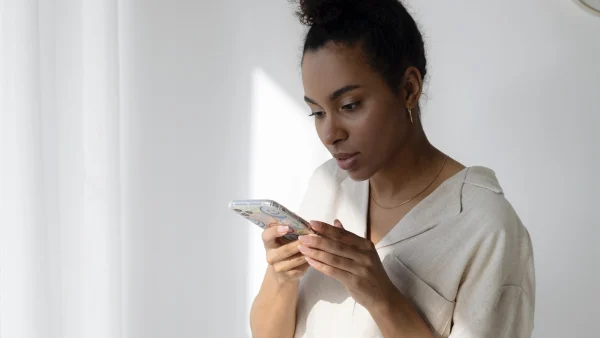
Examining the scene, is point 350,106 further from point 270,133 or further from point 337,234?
point 270,133

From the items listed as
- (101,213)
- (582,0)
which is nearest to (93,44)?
(101,213)

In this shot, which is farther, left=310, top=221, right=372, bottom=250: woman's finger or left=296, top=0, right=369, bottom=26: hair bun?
left=296, top=0, right=369, bottom=26: hair bun

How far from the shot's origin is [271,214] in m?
1.14

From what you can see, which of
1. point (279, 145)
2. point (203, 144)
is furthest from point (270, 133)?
point (203, 144)

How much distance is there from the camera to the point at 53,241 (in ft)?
4.71

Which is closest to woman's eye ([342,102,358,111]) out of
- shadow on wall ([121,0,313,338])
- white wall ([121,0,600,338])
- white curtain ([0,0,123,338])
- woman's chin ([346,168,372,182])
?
woman's chin ([346,168,372,182])

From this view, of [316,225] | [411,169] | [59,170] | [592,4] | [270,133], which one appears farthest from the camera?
[270,133]

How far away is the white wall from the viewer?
182 cm

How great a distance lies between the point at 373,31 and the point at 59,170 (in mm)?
710

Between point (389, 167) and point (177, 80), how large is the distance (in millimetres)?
935

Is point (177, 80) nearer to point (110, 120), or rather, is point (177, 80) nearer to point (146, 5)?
point (146, 5)

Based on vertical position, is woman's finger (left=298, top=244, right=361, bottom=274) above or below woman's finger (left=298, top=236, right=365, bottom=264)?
below

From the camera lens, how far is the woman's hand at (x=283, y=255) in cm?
121

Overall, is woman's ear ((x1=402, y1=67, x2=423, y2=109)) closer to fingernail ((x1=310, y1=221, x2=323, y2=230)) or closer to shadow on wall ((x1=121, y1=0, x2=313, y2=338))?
fingernail ((x1=310, y1=221, x2=323, y2=230))
